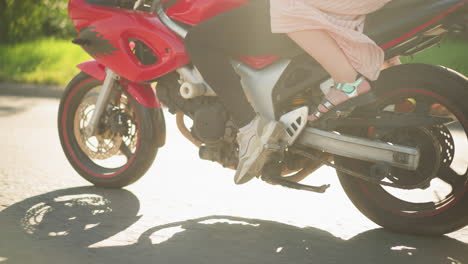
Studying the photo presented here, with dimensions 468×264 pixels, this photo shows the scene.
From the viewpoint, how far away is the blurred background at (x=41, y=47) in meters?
10.1

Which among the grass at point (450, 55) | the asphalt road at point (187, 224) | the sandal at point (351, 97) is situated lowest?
the grass at point (450, 55)

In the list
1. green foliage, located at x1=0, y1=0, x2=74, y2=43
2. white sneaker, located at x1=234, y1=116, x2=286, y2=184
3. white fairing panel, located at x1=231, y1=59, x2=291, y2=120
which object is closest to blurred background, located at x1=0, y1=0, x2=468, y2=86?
green foliage, located at x1=0, y1=0, x2=74, y2=43

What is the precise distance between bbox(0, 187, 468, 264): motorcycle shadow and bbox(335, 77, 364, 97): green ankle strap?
0.81 meters

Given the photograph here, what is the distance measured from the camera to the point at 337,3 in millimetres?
3883

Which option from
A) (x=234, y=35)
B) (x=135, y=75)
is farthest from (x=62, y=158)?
(x=234, y=35)

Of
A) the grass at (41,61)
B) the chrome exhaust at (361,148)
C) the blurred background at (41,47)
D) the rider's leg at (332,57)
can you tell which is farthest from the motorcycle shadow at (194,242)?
the grass at (41,61)

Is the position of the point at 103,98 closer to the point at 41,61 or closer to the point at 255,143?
the point at 255,143

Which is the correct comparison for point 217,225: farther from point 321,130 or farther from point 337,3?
point 337,3

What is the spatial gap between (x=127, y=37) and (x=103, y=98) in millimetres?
544

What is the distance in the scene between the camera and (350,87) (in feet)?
12.9

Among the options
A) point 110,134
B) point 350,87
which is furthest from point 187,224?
point 350,87

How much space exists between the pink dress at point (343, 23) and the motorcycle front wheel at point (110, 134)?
143 centimetres

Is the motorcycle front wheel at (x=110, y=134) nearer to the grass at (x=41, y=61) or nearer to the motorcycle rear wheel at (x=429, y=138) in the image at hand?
the motorcycle rear wheel at (x=429, y=138)

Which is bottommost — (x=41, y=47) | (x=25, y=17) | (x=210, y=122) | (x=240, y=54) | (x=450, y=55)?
(x=41, y=47)
